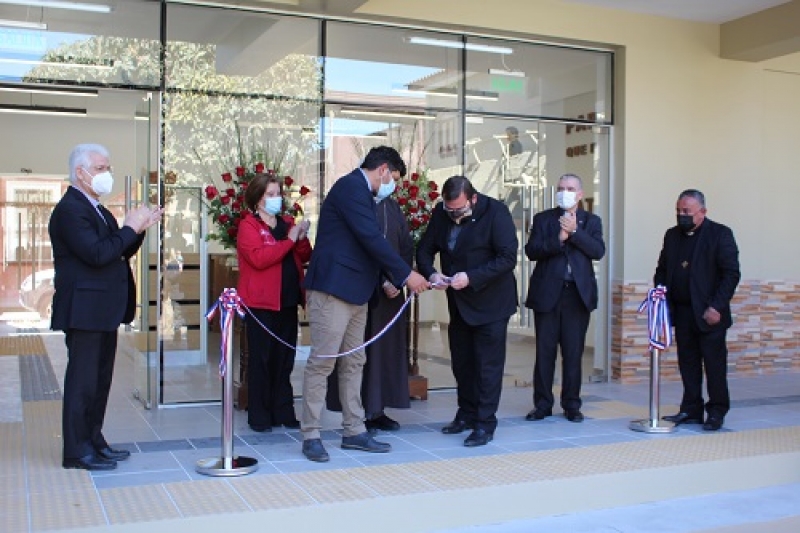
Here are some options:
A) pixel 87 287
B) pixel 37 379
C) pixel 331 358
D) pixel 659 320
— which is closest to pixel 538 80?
pixel 659 320

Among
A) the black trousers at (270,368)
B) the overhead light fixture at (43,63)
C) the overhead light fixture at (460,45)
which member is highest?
the overhead light fixture at (460,45)

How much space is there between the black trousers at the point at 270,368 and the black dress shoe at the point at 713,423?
272cm

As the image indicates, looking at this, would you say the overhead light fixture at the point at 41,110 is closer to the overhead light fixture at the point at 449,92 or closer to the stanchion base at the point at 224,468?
the overhead light fixture at the point at 449,92

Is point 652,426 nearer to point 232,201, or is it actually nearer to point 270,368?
point 270,368

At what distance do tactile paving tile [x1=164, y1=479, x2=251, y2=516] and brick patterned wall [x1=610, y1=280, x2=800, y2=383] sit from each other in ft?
15.3

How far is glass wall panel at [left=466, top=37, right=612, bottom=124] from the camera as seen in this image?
25.7 ft

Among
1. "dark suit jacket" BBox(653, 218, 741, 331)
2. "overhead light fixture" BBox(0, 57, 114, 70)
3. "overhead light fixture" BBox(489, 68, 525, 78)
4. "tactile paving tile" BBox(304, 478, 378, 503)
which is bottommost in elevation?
"tactile paving tile" BBox(304, 478, 378, 503)

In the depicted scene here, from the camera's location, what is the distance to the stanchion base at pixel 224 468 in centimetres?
464

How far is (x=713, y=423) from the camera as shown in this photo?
237 inches

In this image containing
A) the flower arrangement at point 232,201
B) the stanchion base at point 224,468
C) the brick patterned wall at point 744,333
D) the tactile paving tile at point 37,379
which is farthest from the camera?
the brick patterned wall at point 744,333

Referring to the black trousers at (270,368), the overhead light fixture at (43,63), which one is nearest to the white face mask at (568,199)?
the black trousers at (270,368)

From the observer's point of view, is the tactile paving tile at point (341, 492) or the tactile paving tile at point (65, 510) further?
the tactile paving tile at point (341, 492)

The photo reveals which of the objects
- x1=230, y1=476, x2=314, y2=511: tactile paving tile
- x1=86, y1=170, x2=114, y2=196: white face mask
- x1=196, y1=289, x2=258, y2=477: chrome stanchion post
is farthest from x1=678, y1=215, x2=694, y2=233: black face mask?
x1=86, y1=170, x2=114, y2=196: white face mask

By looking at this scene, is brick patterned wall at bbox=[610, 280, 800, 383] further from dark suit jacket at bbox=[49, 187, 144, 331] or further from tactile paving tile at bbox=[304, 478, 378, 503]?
dark suit jacket at bbox=[49, 187, 144, 331]
